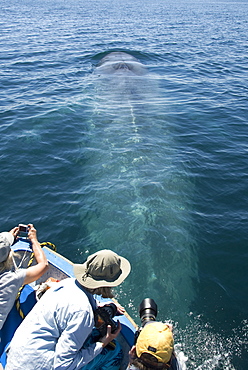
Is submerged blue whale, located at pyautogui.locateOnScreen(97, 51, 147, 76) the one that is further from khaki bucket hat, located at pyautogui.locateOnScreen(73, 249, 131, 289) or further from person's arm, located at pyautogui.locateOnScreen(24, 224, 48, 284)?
khaki bucket hat, located at pyautogui.locateOnScreen(73, 249, 131, 289)

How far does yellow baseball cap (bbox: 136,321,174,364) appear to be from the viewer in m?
3.33

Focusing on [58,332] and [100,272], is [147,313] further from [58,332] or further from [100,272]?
[58,332]

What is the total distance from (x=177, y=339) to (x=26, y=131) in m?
11.2

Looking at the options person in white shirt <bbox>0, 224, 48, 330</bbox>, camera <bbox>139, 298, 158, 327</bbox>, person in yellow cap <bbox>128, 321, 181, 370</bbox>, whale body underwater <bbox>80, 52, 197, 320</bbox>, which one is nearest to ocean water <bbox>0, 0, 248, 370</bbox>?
whale body underwater <bbox>80, 52, 197, 320</bbox>

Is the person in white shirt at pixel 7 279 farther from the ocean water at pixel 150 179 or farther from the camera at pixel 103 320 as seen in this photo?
the ocean water at pixel 150 179

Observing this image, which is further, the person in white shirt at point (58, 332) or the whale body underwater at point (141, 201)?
the whale body underwater at point (141, 201)

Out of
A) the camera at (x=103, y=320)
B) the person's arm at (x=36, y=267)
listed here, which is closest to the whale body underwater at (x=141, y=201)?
the camera at (x=103, y=320)

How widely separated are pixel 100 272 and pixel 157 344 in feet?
3.43

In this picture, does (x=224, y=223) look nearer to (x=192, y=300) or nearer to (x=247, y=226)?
(x=247, y=226)

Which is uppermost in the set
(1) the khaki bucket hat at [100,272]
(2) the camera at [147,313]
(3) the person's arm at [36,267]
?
(1) the khaki bucket hat at [100,272]

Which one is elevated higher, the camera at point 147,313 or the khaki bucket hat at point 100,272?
the khaki bucket hat at point 100,272

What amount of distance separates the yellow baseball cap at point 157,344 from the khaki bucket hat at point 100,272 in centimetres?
72

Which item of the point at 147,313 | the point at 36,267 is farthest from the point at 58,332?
the point at 147,313

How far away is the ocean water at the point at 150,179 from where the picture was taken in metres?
6.97
